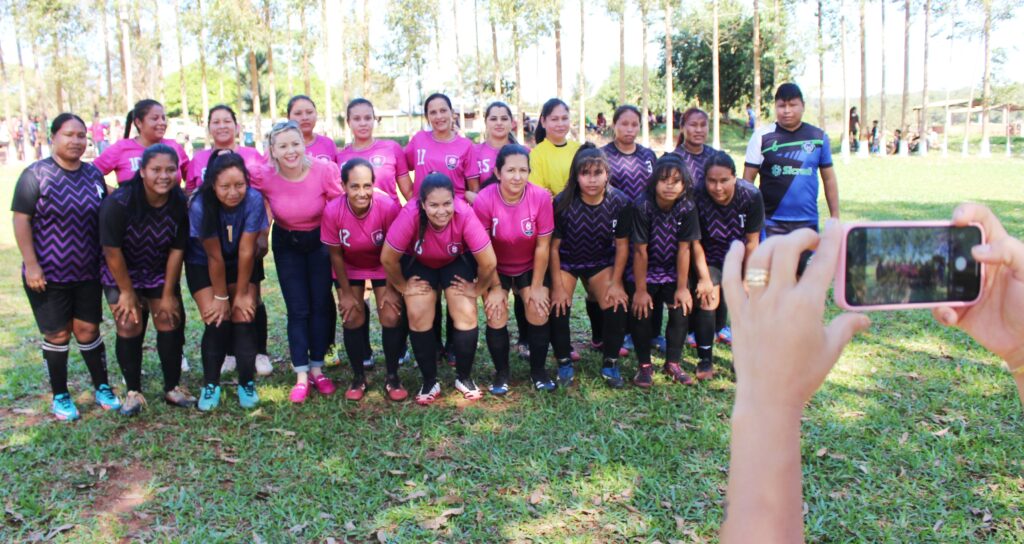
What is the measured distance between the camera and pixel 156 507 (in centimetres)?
377

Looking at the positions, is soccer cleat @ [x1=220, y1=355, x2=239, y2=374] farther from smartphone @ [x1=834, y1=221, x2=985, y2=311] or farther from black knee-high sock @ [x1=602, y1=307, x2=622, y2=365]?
smartphone @ [x1=834, y1=221, x2=985, y2=311]

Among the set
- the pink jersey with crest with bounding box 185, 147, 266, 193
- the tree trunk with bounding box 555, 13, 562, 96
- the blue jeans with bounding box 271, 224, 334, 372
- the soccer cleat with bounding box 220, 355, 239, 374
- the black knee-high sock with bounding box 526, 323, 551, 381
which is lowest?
the soccer cleat with bounding box 220, 355, 239, 374

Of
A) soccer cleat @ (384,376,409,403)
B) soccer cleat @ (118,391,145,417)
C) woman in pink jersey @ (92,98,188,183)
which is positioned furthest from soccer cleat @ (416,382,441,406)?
woman in pink jersey @ (92,98,188,183)

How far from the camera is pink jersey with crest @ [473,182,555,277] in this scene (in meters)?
5.08

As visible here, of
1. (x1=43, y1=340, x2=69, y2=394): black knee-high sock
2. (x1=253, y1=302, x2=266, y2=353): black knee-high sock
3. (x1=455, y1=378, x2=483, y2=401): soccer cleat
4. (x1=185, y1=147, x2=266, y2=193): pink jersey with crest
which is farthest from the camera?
(x1=185, y1=147, x2=266, y2=193): pink jersey with crest

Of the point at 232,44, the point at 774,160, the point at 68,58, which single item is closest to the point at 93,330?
the point at 774,160

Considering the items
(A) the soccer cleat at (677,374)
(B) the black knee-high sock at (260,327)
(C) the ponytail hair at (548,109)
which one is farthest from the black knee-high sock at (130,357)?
(A) the soccer cleat at (677,374)

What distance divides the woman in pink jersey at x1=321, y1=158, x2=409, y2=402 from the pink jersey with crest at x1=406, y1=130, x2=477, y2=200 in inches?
34.8

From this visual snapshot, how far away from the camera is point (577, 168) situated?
513cm

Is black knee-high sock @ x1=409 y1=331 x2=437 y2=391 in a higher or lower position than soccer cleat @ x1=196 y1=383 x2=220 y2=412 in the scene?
higher

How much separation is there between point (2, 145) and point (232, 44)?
631 inches

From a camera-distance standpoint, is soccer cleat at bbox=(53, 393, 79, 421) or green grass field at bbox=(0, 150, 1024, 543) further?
soccer cleat at bbox=(53, 393, 79, 421)

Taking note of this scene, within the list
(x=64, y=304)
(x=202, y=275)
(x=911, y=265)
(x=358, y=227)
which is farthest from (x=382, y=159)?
(x=911, y=265)

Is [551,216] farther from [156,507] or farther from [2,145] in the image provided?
[2,145]
